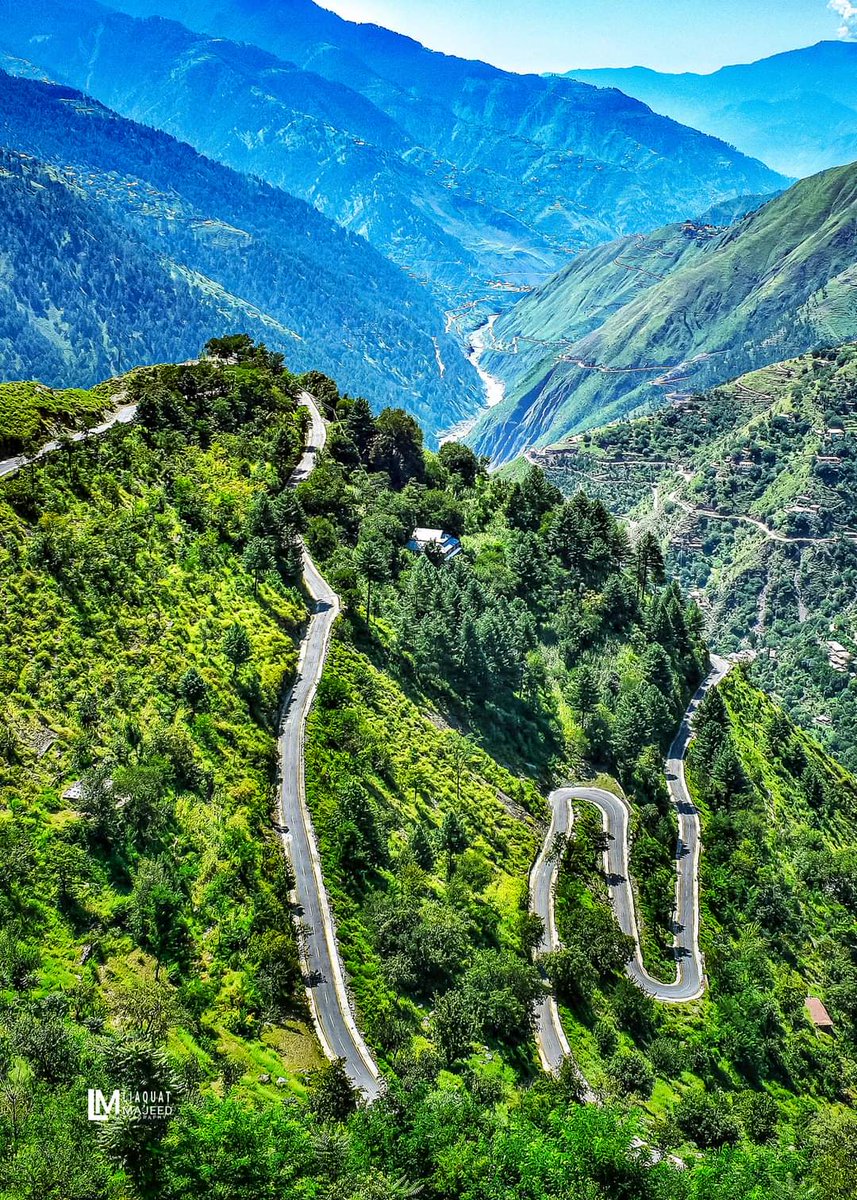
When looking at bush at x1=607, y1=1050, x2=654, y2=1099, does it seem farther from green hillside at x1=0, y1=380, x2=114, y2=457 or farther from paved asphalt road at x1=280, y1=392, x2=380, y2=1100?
green hillside at x1=0, y1=380, x2=114, y2=457

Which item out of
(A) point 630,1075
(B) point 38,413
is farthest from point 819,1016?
(B) point 38,413

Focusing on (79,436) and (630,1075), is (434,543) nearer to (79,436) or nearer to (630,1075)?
(79,436)

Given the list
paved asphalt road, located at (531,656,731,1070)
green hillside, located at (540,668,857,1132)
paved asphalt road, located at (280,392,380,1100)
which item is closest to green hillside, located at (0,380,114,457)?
paved asphalt road, located at (280,392,380,1100)

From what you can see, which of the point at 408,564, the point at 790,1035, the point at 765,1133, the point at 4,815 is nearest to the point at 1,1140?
the point at 4,815

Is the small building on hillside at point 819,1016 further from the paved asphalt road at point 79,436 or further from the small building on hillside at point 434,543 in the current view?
the paved asphalt road at point 79,436

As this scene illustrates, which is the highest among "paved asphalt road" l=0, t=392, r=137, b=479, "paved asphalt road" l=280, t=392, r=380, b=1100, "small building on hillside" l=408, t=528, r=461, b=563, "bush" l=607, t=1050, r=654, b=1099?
"small building on hillside" l=408, t=528, r=461, b=563

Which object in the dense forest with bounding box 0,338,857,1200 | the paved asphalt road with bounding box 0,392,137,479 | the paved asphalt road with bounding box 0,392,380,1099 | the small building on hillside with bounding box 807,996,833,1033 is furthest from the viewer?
the paved asphalt road with bounding box 0,392,137,479

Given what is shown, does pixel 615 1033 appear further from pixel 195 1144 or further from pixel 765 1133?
pixel 195 1144
